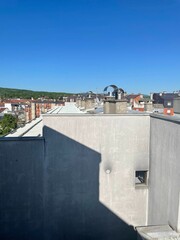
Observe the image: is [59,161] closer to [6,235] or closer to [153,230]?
[6,235]

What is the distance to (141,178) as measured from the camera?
27.5 ft

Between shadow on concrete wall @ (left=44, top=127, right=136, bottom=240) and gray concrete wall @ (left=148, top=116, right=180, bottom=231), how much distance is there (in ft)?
5.98

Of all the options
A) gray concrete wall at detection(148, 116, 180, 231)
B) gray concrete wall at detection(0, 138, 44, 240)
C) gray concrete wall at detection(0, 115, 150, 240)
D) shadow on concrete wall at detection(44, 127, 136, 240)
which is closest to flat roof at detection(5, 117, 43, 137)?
gray concrete wall at detection(0, 138, 44, 240)

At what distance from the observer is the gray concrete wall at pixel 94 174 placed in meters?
7.25

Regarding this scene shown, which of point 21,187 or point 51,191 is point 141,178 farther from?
point 21,187

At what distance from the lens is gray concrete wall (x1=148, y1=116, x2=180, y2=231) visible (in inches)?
237

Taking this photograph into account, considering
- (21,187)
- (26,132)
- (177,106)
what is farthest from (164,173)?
(26,132)

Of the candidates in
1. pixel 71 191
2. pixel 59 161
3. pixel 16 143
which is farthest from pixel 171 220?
pixel 16 143

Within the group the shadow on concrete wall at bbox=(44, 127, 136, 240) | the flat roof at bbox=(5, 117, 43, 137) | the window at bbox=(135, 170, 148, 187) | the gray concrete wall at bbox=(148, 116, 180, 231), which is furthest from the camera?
the flat roof at bbox=(5, 117, 43, 137)

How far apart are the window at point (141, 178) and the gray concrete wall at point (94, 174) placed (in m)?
0.28

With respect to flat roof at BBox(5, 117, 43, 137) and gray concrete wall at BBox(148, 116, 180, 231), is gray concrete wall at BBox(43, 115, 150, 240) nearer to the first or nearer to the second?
gray concrete wall at BBox(148, 116, 180, 231)

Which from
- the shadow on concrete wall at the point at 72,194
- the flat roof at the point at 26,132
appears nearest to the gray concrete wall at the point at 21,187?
the shadow on concrete wall at the point at 72,194

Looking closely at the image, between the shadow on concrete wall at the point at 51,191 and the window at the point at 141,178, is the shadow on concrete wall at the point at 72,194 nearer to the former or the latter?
the shadow on concrete wall at the point at 51,191

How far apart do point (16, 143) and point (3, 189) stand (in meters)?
1.68
